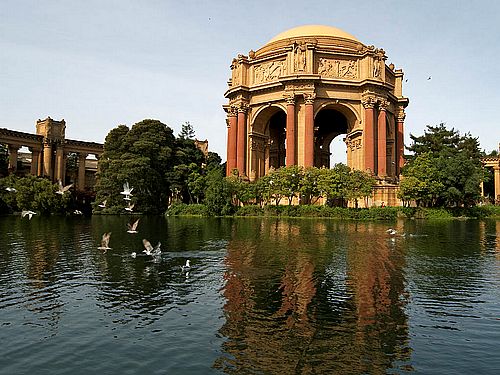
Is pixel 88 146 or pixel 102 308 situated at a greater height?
pixel 88 146

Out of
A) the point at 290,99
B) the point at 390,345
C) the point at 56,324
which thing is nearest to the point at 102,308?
the point at 56,324

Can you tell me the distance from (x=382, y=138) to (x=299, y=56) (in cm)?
1571

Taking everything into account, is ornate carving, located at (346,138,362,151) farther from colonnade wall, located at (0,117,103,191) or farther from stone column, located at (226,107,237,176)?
colonnade wall, located at (0,117,103,191)

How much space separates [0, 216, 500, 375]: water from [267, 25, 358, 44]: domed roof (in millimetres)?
56057

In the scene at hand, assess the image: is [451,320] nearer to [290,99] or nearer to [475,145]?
[290,99]

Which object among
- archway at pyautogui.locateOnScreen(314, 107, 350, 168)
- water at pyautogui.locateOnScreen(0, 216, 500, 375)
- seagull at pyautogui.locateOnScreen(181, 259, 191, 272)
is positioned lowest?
water at pyautogui.locateOnScreen(0, 216, 500, 375)

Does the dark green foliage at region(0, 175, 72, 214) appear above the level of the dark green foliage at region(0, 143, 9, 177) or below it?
below

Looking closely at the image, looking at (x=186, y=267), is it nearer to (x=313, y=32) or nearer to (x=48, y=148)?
(x=313, y=32)

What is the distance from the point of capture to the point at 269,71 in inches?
2719

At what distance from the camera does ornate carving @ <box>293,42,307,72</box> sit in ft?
212

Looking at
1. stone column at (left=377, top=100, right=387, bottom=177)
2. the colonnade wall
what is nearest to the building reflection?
stone column at (left=377, top=100, right=387, bottom=177)

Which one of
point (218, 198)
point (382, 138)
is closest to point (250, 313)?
point (218, 198)

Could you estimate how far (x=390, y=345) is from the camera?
9039 mm

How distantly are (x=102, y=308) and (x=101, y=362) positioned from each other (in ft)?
11.6
